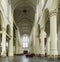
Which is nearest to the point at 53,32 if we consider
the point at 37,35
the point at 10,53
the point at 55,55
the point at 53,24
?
the point at 53,24

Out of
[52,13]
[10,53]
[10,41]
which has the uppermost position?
[52,13]

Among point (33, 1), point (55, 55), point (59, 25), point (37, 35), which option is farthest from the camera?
point (33, 1)

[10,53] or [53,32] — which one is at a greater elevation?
[53,32]

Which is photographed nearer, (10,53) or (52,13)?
(52,13)

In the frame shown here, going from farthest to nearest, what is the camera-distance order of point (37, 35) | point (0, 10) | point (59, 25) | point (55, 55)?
1. point (37, 35)
2. point (0, 10)
3. point (59, 25)
4. point (55, 55)

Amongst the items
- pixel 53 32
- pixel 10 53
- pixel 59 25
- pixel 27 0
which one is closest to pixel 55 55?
pixel 53 32

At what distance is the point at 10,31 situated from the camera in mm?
44656

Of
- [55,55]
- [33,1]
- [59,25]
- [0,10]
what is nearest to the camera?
[55,55]

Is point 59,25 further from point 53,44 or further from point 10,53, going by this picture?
point 10,53

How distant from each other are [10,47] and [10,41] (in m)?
1.41

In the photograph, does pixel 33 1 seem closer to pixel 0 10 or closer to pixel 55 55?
pixel 0 10

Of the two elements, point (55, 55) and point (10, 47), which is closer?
point (55, 55)

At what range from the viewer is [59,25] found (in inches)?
1089

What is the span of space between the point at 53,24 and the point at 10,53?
2643cm
